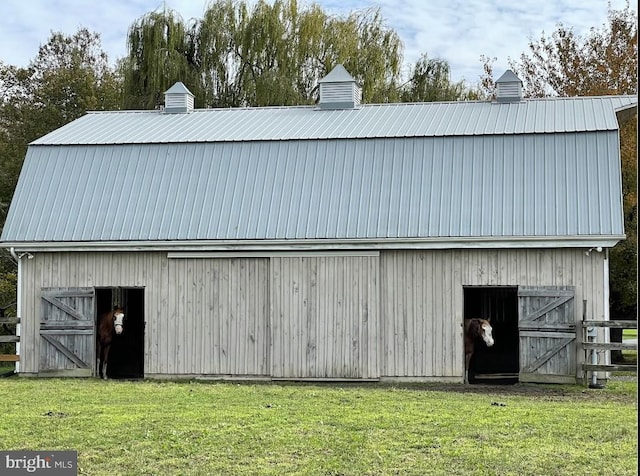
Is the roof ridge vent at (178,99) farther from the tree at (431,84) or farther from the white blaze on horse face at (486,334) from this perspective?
the tree at (431,84)

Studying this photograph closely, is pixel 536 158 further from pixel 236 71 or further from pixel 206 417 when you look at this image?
pixel 236 71

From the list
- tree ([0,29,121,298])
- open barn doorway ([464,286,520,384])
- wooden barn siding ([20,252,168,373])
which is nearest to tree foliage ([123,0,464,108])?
tree ([0,29,121,298])

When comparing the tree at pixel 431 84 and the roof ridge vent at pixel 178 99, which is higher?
the tree at pixel 431 84

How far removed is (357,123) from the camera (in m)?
20.9

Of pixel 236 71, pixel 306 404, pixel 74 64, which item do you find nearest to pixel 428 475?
pixel 306 404

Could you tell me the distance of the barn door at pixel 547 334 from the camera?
1733cm

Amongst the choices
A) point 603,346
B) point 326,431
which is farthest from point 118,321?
point 326,431

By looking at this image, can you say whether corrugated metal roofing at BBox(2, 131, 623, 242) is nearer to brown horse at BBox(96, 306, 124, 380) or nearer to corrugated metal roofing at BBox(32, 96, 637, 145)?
corrugated metal roofing at BBox(32, 96, 637, 145)

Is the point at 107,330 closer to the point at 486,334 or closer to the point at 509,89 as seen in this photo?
the point at 486,334

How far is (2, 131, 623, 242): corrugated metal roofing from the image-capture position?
58.8 feet

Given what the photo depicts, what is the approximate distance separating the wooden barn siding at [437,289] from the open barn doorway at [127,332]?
720 cm

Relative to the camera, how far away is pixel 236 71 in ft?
114

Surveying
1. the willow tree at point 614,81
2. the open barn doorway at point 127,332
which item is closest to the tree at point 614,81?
the willow tree at point 614,81

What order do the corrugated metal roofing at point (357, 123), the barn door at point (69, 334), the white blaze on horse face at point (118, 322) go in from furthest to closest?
the white blaze on horse face at point (118, 322) < the corrugated metal roofing at point (357, 123) < the barn door at point (69, 334)
